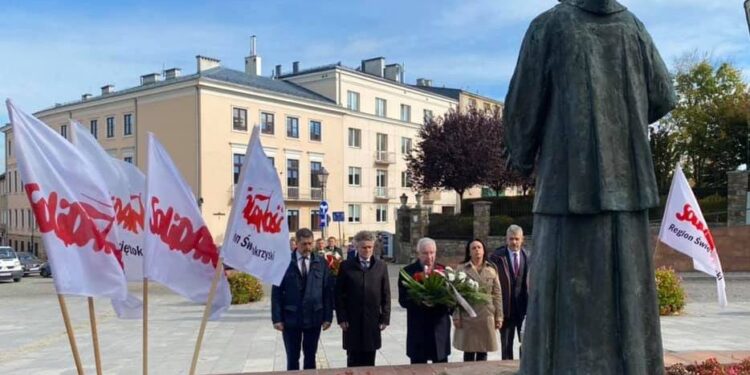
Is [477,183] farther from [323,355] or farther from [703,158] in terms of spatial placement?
[323,355]

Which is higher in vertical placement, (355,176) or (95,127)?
(95,127)

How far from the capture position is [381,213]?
54594mm

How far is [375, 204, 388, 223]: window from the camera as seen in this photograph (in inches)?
2132

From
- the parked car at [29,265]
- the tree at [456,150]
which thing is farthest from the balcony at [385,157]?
the parked car at [29,265]

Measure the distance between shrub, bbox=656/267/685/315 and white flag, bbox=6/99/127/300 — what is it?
1174cm

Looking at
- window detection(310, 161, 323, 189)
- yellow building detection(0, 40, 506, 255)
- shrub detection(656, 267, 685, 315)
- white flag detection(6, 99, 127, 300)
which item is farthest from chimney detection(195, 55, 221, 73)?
white flag detection(6, 99, 127, 300)

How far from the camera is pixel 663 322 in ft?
41.4

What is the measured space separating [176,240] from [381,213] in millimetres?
49784

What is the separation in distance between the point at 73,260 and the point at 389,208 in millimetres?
51431

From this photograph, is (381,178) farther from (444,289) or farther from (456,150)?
(444,289)

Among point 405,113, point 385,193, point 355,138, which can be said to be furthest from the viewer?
point 405,113

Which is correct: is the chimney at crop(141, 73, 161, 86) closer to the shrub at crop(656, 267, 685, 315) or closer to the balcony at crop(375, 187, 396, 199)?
the balcony at crop(375, 187, 396, 199)

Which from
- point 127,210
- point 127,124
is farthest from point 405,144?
point 127,210

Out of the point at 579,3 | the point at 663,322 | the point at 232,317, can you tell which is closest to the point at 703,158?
the point at 663,322
